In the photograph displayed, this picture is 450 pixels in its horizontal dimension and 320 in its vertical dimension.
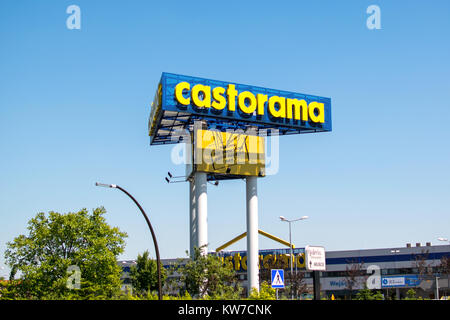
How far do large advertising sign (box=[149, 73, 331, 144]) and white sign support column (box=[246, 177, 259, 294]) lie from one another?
279 inches

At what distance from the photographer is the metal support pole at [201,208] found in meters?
56.4

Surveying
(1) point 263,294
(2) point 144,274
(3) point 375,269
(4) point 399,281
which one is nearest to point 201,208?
(2) point 144,274

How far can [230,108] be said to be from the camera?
187ft

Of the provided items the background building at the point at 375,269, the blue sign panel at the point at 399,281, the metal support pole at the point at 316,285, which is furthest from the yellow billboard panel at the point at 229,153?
the blue sign panel at the point at 399,281

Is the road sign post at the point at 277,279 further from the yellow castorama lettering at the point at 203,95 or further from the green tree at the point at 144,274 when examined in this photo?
the green tree at the point at 144,274

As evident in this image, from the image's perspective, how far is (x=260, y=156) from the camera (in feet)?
202

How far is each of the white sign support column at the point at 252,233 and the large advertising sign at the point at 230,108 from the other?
708cm

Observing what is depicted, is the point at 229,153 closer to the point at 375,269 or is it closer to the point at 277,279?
the point at 277,279

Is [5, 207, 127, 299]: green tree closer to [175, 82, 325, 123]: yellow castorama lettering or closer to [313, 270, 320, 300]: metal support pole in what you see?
[175, 82, 325, 123]: yellow castorama lettering

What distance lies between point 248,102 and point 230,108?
2.75 metres

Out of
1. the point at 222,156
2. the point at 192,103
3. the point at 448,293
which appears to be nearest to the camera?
the point at 192,103
